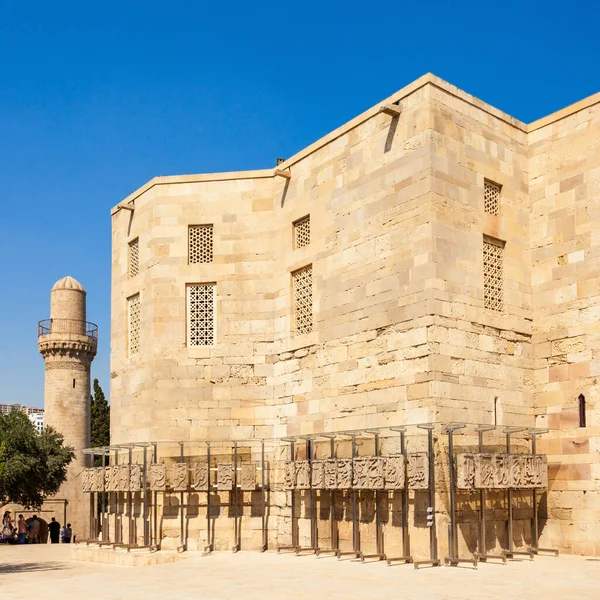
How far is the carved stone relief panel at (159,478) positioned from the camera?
1758 cm

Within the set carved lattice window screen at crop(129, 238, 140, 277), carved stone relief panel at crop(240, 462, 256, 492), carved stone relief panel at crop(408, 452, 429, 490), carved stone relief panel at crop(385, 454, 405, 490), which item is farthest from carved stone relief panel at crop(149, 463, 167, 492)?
carved stone relief panel at crop(408, 452, 429, 490)

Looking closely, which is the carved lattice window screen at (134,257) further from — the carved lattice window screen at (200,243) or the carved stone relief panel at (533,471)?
the carved stone relief panel at (533,471)

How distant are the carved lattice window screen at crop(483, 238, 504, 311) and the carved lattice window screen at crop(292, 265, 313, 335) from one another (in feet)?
12.3

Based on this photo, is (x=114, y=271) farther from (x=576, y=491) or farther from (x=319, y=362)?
(x=576, y=491)

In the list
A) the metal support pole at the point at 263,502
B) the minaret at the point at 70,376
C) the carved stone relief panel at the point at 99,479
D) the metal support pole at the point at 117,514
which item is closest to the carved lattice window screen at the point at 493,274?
the metal support pole at the point at 263,502

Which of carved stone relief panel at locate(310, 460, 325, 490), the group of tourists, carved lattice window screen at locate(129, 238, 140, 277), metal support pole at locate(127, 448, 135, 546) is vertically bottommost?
the group of tourists

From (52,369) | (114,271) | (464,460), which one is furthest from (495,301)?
(52,369)

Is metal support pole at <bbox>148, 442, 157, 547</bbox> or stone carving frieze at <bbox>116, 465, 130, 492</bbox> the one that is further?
stone carving frieze at <bbox>116, 465, 130, 492</bbox>

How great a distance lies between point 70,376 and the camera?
1419 inches

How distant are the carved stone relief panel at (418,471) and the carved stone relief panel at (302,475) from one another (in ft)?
8.65

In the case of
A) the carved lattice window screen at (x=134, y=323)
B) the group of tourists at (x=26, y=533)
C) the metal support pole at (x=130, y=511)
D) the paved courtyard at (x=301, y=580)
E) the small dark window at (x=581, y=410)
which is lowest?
the group of tourists at (x=26, y=533)

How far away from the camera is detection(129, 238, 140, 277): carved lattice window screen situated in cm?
2030

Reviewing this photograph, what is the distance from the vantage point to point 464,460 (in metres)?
14.1

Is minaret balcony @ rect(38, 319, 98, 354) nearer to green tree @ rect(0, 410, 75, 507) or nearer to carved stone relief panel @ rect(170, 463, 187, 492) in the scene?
green tree @ rect(0, 410, 75, 507)
